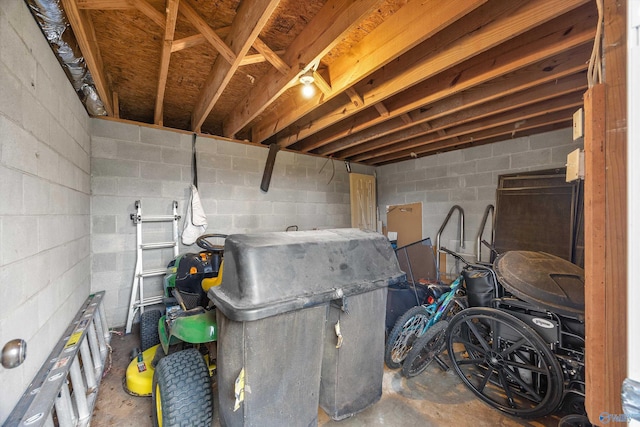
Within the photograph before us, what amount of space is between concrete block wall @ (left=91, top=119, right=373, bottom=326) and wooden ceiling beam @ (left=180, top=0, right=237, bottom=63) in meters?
1.82

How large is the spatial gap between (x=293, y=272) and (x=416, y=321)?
1.44 m

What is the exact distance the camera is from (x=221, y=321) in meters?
1.16

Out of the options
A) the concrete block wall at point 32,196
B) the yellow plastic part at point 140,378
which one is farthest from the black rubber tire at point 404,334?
the concrete block wall at point 32,196

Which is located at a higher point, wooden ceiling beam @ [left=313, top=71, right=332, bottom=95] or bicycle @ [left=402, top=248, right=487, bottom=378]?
wooden ceiling beam @ [left=313, top=71, right=332, bottom=95]

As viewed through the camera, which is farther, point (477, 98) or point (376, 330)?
point (477, 98)

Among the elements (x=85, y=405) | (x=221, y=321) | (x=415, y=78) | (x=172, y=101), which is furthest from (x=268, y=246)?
(x=172, y=101)

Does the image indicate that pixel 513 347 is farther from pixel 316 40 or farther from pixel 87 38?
pixel 87 38

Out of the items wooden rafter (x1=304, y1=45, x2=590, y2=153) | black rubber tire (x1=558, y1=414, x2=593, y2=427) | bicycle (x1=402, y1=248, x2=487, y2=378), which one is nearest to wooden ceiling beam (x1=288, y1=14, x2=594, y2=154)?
wooden rafter (x1=304, y1=45, x2=590, y2=153)

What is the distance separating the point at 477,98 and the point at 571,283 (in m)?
1.66

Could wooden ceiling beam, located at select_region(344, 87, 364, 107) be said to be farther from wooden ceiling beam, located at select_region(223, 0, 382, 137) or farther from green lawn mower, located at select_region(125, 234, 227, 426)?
green lawn mower, located at select_region(125, 234, 227, 426)

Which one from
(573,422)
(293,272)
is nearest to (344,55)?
(293,272)

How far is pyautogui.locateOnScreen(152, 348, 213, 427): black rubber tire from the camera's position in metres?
1.15

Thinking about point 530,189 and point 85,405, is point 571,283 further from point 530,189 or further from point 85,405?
point 85,405

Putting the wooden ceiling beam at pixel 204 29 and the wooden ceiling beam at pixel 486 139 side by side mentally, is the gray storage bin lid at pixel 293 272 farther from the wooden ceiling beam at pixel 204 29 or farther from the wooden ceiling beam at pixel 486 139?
the wooden ceiling beam at pixel 486 139
